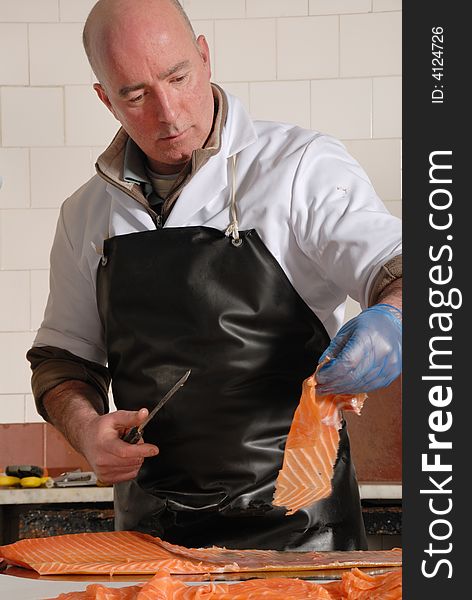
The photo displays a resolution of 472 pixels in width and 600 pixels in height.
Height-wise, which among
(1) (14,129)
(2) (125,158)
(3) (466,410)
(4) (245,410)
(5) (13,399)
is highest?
(1) (14,129)

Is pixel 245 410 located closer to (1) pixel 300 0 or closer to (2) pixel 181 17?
(2) pixel 181 17

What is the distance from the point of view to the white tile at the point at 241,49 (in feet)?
11.4

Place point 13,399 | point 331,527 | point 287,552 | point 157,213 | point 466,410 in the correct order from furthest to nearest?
1. point 13,399
2. point 157,213
3. point 331,527
4. point 287,552
5. point 466,410

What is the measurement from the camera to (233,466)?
165cm

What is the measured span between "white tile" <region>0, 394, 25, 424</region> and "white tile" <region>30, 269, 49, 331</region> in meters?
0.27

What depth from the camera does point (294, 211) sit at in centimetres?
167

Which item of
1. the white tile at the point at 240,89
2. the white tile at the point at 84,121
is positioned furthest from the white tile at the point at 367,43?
the white tile at the point at 84,121

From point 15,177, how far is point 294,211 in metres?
2.07

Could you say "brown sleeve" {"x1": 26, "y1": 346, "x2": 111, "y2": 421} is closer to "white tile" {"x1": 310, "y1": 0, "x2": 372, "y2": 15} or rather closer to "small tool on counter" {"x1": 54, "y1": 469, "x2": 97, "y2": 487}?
"small tool on counter" {"x1": 54, "y1": 469, "x2": 97, "y2": 487}

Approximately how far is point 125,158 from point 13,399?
6.02 feet

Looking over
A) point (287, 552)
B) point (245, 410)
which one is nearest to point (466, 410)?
point (287, 552)

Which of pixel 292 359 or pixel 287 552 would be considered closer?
pixel 287 552

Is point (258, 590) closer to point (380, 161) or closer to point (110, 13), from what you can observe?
point (110, 13)

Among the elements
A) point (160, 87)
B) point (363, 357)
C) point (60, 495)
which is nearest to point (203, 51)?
point (160, 87)
